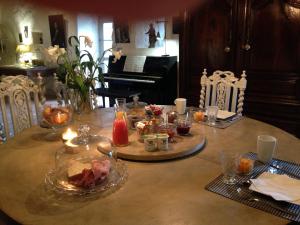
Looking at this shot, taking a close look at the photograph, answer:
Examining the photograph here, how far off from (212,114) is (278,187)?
2.63 ft

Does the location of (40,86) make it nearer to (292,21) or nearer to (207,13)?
(207,13)

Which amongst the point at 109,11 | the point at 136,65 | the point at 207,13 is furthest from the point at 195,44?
the point at 109,11

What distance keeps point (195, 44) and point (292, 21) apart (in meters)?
0.98

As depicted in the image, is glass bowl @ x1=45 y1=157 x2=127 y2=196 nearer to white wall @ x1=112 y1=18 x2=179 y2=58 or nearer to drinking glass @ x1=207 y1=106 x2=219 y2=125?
drinking glass @ x1=207 y1=106 x2=219 y2=125

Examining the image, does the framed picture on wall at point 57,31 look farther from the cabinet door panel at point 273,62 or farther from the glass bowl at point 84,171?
the glass bowl at point 84,171

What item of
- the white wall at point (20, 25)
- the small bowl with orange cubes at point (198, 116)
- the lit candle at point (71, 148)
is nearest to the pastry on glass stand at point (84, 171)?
the lit candle at point (71, 148)

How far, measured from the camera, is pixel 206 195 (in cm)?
99

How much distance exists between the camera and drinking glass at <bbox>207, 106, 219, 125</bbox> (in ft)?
5.70

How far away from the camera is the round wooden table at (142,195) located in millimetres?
871

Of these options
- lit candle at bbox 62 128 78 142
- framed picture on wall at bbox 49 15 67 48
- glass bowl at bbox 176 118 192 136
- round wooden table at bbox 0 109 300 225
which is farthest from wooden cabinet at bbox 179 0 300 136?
framed picture on wall at bbox 49 15 67 48

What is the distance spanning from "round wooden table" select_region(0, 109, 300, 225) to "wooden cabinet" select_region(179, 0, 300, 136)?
1497 millimetres

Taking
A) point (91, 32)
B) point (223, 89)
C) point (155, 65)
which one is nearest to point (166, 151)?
point (223, 89)

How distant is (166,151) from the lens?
4.30 feet

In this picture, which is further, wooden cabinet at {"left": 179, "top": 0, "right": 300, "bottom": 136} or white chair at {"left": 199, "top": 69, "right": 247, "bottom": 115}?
wooden cabinet at {"left": 179, "top": 0, "right": 300, "bottom": 136}
